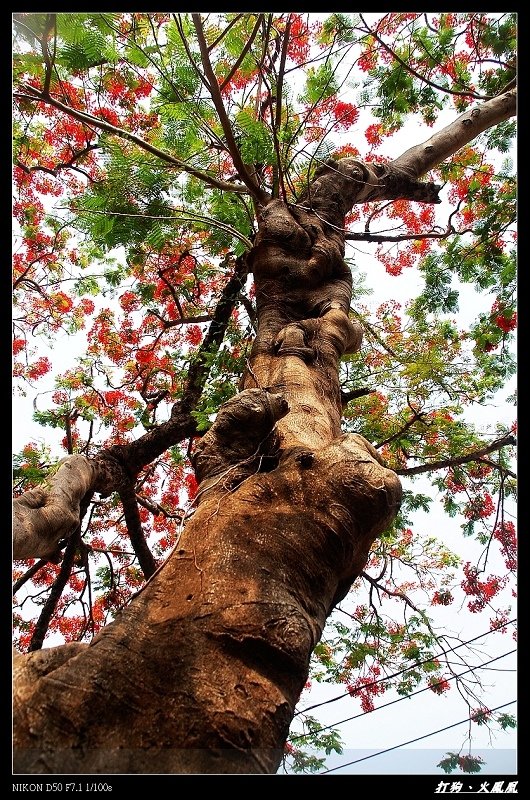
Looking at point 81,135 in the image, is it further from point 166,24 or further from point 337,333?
point 337,333

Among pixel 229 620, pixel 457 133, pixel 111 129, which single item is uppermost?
pixel 457 133

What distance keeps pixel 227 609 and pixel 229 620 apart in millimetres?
34

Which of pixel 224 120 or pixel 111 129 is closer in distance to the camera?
pixel 224 120

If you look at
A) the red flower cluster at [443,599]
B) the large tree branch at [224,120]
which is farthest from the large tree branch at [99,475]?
the red flower cluster at [443,599]

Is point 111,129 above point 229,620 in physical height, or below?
above

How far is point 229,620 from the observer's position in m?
1.42

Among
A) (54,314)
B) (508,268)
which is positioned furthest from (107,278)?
(508,268)

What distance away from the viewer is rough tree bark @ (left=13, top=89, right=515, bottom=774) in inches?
47.1

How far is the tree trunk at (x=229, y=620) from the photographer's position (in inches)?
47.0

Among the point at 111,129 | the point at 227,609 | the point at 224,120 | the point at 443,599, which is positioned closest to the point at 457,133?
the point at 224,120

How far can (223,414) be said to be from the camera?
2086 millimetres

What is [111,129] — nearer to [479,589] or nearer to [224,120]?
[224,120]

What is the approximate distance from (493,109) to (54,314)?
5.72m

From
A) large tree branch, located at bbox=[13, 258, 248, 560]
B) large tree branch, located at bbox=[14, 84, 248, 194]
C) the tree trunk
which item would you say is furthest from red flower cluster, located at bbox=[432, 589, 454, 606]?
large tree branch, located at bbox=[14, 84, 248, 194]
